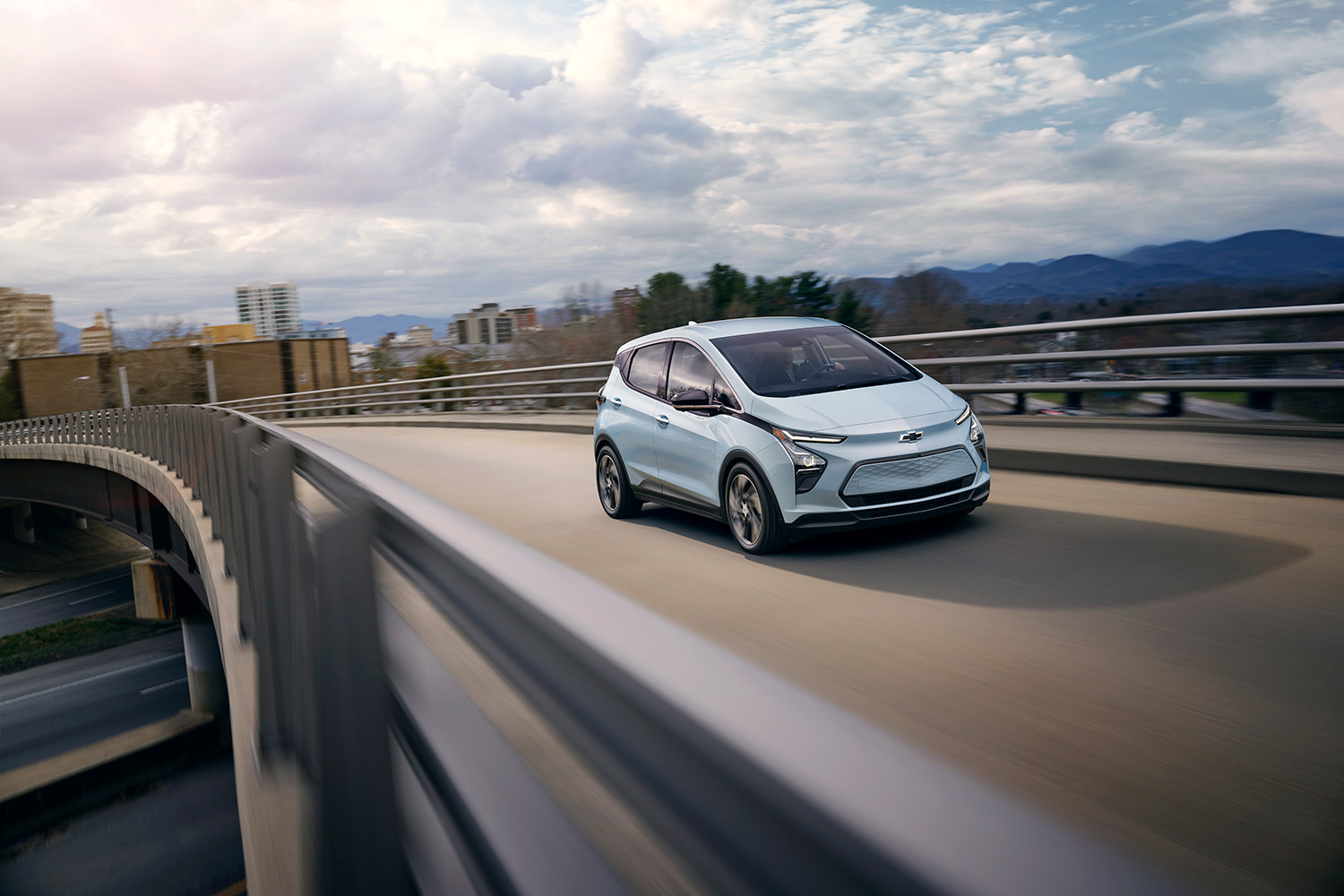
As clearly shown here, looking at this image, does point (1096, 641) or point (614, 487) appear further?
point (614, 487)

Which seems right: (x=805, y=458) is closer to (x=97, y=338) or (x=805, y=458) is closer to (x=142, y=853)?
(x=142, y=853)

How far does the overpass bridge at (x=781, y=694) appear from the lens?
93cm

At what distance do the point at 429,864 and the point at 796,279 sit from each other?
205 feet

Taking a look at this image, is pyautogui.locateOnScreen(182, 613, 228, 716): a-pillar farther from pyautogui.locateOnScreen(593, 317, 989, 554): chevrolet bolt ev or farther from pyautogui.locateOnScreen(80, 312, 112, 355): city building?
pyautogui.locateOnScreen(80, 312, 112, 355): city building

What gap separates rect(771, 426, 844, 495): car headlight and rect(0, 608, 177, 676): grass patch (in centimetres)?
4970

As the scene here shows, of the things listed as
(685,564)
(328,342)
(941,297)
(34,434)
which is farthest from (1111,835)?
(328,342)

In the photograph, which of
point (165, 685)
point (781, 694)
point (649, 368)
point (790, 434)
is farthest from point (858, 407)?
point (165, 685)

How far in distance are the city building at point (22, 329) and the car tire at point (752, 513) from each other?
118 metres

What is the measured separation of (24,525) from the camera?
75312 millimetres

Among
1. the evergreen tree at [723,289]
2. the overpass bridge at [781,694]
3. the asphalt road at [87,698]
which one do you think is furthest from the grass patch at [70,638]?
the overpass bridge at [781,694]

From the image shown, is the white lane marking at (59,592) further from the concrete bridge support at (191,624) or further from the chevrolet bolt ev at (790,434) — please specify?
the chevrolet bolt ev at (790,434)

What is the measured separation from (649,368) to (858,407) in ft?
8.65

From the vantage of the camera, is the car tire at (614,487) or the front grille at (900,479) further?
the car tire at (614,487)

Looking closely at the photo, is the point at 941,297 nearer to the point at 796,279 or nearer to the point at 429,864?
the point at 429,864
